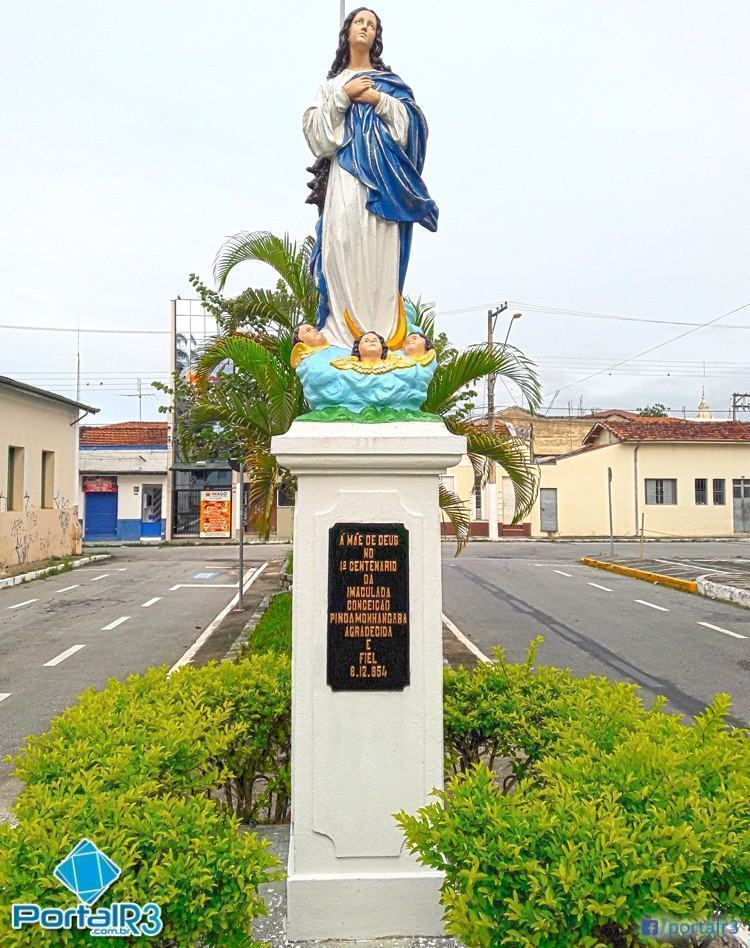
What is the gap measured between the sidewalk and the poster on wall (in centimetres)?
1418

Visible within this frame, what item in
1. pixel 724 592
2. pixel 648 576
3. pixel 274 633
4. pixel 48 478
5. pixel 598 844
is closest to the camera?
pixel 598 844

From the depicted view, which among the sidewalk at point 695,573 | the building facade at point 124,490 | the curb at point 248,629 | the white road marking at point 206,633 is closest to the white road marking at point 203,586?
the white road marking at point 206,633

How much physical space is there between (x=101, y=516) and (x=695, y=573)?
22369 millimetres

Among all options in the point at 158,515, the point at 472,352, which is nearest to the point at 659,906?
the point at 472,352

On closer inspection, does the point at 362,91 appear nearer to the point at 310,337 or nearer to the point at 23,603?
the point at 310,337

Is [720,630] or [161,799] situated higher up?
[161,799]

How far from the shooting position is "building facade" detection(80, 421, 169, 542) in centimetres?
2903

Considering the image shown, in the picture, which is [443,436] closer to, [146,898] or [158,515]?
[146,898]

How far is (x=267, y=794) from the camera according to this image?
3.91 m

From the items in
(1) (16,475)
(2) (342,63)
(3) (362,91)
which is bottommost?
(1) (16,475)

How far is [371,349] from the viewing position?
131 inches

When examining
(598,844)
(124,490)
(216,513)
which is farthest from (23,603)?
(124,490)

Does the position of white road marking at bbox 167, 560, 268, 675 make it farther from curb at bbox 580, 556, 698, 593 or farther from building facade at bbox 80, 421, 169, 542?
building facade at bbox 80, 421, 169, 542

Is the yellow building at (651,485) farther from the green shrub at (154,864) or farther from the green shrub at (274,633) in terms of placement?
the green shrub at (154,864)
